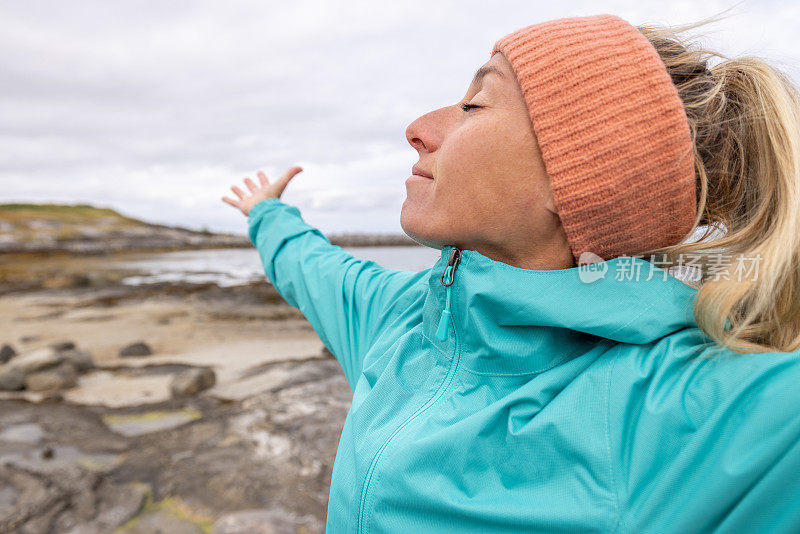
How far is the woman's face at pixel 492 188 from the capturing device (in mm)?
1183

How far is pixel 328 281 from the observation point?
79.4 inches

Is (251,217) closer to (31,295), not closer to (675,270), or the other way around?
(675,270)

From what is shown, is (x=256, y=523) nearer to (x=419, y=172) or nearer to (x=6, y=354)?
(x=419, y=172)

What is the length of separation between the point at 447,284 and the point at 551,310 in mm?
258

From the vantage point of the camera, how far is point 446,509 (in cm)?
104

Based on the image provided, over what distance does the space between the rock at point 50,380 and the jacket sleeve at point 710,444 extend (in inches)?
243

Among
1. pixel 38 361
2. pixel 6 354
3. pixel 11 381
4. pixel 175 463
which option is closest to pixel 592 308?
pixel 175 463

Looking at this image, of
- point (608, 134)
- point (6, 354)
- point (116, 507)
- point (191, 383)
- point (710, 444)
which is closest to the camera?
point (710, 444)

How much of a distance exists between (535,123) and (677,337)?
1.80ft

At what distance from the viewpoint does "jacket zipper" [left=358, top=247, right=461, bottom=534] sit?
3.72ft

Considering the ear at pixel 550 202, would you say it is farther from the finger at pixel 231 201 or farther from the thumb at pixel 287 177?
the finger at pixel 231 201

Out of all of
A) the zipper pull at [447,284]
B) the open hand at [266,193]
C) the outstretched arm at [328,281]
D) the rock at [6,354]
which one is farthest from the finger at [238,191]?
the rock at [6,354]

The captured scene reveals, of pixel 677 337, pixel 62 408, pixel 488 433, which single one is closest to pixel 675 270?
pixel 677 337

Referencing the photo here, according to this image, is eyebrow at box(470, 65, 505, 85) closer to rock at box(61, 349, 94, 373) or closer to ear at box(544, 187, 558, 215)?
ear at box(544, 187, 558, 215)
